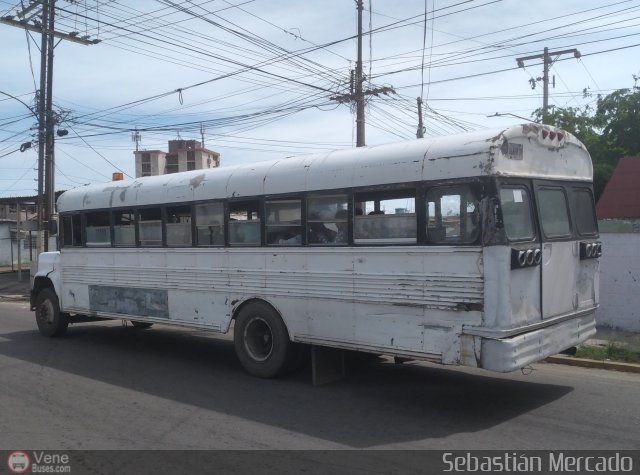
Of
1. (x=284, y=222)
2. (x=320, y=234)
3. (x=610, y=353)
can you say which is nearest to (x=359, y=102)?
(x=610, y=353)

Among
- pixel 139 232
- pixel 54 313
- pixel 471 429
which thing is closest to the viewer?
pixel 471 429

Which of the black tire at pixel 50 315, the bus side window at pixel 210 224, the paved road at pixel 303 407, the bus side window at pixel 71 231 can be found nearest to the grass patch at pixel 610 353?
the paved road at pixel 303 407

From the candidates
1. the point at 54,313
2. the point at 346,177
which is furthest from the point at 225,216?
the point at 54,313

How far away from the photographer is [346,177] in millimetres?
6930

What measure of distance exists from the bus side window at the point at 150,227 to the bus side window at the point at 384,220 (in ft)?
11.9

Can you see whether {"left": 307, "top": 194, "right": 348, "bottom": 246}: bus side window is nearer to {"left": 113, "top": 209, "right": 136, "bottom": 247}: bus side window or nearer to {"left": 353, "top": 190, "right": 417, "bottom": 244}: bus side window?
{"left": 353, "top": 190, "right": 417, "bottom": 244}: bus side window

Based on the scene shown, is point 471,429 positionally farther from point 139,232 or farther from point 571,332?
point 139,232

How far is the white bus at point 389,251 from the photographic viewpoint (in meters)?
5.84

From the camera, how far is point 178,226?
8.95 meters

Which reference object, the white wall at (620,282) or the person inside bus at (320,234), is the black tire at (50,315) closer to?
the person inside bus at (320,234)

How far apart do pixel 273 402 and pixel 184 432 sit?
1.25 meters

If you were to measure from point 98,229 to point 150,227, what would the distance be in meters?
1.52

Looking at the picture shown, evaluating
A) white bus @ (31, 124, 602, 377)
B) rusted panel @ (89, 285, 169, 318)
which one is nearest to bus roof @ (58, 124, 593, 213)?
white bus @ (31, 124, 602, 377)

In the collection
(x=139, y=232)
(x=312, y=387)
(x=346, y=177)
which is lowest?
(x=312, y=387)
